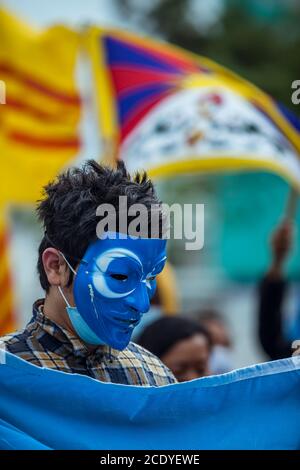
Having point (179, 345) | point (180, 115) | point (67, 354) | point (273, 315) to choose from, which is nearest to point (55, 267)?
point (67, 354)

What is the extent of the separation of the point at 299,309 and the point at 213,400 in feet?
14.9

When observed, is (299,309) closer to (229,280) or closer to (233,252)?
(233,252)

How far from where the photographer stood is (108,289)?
281cm

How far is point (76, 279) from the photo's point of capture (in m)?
2.81

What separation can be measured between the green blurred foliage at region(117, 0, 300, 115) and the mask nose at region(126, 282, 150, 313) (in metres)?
15.3

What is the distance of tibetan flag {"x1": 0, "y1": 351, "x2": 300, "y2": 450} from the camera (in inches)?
106

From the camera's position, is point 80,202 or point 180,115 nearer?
point 80,202

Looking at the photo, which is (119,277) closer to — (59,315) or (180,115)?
(59,315)

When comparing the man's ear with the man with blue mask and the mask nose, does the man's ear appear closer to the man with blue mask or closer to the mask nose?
the man with blue mask

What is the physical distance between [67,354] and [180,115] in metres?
3.71

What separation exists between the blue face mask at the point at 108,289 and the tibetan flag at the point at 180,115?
3.23m

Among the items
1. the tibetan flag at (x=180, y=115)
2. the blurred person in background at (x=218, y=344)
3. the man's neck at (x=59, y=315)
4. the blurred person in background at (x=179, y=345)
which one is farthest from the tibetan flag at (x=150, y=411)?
the tibetan flag at (x=180, y=115)

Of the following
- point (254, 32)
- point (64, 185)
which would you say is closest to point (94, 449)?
point (64, 185)

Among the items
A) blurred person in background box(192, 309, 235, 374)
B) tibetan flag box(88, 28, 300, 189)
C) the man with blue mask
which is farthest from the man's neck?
tibetan flag box(88, 28, 300, 189)
